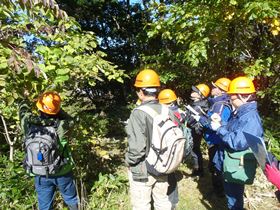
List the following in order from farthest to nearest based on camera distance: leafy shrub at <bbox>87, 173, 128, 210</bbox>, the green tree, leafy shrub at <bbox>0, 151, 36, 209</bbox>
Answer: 1. the green tree
2. leafy shrub at <bbox>87, 173, 128, 210</bbox>
3. leafy shrub at <bbox>0, 151, 36, 209</bbox>

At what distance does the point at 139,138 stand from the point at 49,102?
128 centimetres

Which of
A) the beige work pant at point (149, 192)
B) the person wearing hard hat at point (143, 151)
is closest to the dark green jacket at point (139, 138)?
the person wearing hard hat at point (143, 151)

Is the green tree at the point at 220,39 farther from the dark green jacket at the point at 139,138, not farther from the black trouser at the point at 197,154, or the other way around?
the dark green jacket at the point at 139,138

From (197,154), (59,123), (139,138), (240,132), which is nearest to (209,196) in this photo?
(197,154)

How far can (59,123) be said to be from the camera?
3896 millimetres

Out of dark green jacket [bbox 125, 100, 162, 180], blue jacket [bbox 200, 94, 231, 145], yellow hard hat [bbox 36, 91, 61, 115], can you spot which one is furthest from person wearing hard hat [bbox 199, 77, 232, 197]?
yellow hard hat [bbox 36, 91, 61, 115]

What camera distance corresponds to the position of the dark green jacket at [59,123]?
12.6 ft

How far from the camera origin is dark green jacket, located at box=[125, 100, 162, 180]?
10.8 feet

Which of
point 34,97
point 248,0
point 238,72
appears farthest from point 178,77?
point 34,97

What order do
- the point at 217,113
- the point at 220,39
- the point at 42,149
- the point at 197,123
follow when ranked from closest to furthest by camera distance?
the point at 42,149, the point at 217,113, the point at 197,123, the point at 220,39

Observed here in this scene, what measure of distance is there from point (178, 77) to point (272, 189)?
Result: 3.71 metres

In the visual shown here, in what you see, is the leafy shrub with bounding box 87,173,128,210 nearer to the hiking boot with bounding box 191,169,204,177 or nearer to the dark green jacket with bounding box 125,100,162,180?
the hiking boot with bounding box 191,169,204,177

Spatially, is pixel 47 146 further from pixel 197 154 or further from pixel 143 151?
pixel 197 154

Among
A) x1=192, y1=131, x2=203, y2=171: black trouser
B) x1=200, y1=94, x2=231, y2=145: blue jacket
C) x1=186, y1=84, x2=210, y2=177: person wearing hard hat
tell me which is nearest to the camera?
x1=200, y1=94, x2=231, y2=145: blue jacket
